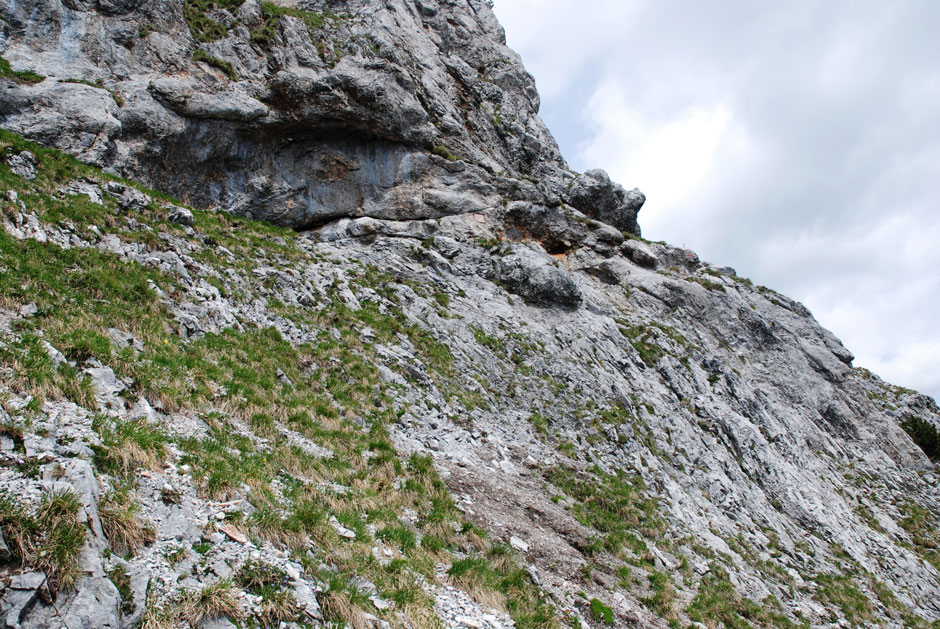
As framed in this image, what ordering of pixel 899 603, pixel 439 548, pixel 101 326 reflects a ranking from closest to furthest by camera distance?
1. pixel 439 548
2. pixel 101 326
3. pixel 899 603

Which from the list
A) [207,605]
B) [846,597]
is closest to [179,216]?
[207,605]

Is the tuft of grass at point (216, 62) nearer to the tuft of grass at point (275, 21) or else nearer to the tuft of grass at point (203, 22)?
the tuft of grass at point (203, 22)

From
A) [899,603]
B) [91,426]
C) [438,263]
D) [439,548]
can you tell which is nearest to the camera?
[91,426]

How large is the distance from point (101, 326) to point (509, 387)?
17.8 meters

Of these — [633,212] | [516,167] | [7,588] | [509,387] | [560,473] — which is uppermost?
[633,212]

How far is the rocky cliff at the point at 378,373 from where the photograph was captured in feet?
27.0

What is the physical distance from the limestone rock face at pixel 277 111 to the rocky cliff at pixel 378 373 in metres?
0.22

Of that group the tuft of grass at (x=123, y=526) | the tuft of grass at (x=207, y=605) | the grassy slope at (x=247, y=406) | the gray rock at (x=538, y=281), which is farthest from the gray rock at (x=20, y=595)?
the gray rock at (x=538, y=281)

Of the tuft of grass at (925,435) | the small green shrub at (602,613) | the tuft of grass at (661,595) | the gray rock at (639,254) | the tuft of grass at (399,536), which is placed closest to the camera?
the tuft of grass at (399,536)

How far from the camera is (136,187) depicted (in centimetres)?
2405

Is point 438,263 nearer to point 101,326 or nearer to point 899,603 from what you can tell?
point 101,326

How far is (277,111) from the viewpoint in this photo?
108 ft

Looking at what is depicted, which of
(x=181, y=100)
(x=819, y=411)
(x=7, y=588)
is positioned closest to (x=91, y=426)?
(x=7, y=588)

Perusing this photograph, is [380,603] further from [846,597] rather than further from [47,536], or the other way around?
[846,597]
